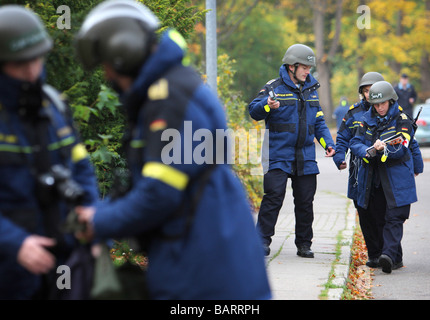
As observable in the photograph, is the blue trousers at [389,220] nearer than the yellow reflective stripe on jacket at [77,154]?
No

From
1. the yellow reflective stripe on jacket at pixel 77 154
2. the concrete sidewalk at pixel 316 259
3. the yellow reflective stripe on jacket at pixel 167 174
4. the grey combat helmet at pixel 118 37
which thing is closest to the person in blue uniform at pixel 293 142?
the concrete sidewalk at pixel 316 259

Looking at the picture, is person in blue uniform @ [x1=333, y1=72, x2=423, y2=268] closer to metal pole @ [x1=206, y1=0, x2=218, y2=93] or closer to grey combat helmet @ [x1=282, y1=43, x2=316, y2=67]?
grey combat helmet @ [x1=282, y1=43, x2=316, y2=67]

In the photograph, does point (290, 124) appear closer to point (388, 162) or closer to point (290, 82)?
point (290, 82)

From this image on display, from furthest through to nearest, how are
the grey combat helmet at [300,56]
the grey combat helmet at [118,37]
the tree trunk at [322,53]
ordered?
the tree trunk at [322,53], the grey combat helmet at [300,56], the grey combat helmet at [118,37]

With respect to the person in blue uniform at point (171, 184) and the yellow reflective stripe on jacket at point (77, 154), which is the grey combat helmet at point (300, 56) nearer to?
the yellow reflective stripe on jacket at point (77, 154)

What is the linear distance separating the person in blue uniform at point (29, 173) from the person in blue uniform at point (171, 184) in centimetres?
27

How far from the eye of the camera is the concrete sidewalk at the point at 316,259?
6573mm

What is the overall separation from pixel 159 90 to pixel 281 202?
18.4ft

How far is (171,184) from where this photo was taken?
105 inches

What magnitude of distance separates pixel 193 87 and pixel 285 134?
5.46 meters

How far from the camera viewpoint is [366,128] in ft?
26.9

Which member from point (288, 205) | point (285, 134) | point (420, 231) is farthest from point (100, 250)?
point (288, 205)

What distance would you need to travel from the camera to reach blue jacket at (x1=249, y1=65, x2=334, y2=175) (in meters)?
8.13

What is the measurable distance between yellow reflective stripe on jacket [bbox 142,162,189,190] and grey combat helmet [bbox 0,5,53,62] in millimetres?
733
